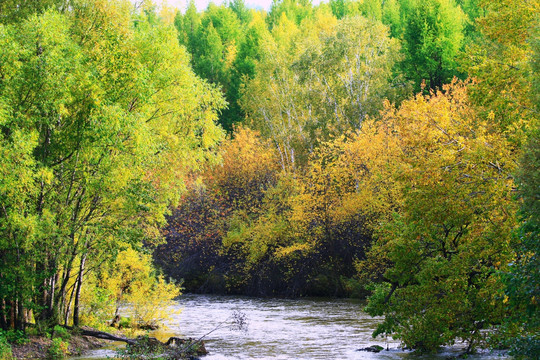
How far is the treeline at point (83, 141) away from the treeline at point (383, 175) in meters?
2.32

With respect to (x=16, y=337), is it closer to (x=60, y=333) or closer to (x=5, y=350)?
(x=60, y=333)

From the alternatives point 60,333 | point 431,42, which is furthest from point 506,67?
point 431,42

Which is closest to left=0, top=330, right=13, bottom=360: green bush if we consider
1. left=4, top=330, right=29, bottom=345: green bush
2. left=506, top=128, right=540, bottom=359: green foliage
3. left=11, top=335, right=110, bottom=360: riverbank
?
left=11, top=335, right=110, bottom=360: riverbank

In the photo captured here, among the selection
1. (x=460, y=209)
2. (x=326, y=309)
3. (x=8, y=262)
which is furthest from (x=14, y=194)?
(x=326, y=309)

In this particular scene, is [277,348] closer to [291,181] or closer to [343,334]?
[343,334]

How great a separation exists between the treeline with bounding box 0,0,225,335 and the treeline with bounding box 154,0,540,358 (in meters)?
2.32

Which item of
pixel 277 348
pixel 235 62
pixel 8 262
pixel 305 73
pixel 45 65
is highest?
pixel 235 62

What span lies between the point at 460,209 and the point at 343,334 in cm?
794

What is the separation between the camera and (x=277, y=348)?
770 inches

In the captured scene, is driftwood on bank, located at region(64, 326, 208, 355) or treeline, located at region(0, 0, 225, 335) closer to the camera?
treeline, located at region(0, 0, 225, 335)

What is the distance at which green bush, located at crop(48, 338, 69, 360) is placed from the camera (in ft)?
56.1

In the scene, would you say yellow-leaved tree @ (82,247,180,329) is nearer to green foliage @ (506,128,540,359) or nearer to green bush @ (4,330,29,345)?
green bush @ (4,330,29,345)

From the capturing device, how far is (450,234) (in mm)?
17703

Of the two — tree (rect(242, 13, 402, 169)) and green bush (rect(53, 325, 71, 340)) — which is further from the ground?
tree (rect(242, 13, 402, 169))
